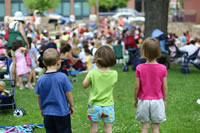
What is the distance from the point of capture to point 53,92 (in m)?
4.44

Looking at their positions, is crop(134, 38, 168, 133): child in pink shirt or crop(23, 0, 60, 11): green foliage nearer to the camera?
crop(134, 38, 168, 133): child in pink shirt

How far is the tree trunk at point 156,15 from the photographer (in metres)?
14.2

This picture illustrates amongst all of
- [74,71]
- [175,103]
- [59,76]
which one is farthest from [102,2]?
[59,76]

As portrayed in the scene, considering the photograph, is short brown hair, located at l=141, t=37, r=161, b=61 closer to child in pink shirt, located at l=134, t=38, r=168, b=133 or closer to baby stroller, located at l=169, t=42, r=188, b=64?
child in pink shirt, located at l=134, t=38, r=168, b=133

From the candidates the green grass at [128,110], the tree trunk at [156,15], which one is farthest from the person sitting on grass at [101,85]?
the tree trunk at [156,15]

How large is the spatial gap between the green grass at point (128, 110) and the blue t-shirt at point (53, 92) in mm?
1858

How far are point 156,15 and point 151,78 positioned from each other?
9.94 metres

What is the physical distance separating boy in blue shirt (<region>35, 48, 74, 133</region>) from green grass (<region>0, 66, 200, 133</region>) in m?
1.77

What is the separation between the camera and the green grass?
6.44m

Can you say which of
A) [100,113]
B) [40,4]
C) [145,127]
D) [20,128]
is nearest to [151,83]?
[145,127]

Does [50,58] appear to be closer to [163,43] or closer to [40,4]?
[163,43]

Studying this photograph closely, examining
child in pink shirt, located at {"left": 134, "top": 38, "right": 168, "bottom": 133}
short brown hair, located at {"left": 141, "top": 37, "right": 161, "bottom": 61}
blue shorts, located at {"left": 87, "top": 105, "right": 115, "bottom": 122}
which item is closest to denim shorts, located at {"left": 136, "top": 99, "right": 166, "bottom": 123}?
child in pink shirt, located at {"left": 134, "top": 38, "right": 168, "bottom": 133}

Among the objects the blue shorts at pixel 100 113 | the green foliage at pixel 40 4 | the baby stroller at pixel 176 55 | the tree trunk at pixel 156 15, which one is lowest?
the baby stroller at pixel 176 55

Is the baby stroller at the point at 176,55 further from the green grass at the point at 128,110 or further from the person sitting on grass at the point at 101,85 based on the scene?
the person sitting on grass at the point at 101,85
